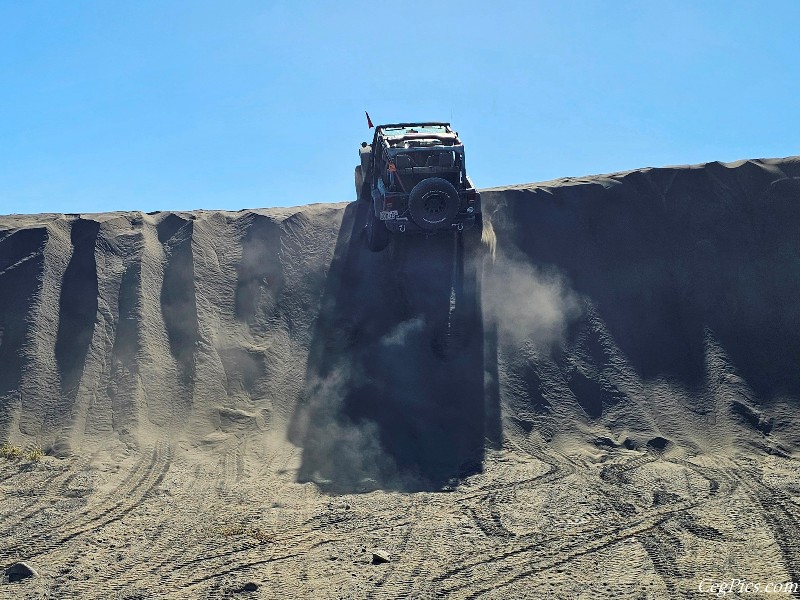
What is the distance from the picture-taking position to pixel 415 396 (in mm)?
17312

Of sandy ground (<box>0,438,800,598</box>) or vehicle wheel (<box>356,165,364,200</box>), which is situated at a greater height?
vehicle wheel (<box>356,165,364,200</box>)

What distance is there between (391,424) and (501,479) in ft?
9.37

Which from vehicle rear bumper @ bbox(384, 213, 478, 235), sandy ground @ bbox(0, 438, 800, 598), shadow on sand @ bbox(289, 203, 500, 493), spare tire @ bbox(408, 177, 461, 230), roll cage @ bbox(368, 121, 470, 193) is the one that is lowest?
sandy ground @ bbox(0, 438, 800, 598)

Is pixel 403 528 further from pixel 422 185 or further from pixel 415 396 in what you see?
pixel 422 185

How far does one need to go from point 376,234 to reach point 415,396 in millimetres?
4998

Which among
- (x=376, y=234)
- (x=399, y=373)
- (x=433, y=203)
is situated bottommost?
(x=399, y=373)

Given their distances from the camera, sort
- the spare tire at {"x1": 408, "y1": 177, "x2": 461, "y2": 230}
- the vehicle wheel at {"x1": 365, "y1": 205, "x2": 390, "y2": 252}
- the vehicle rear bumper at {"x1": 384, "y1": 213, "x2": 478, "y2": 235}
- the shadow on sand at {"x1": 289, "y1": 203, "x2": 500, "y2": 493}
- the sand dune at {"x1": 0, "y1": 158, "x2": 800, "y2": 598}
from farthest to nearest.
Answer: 1. the vehicle wheel at {"x1": 365, "y1": 205, "x2": 390, "y2": 252}
2. the vehicle rear bumper at {"x1": 384, "y1": 213, "x2": 478, "y2": 235}
3. the spare tire at {"x1": 408, "y1": 177, "x2": 461, "y2": 230}
4. the shadow on sand at {"x1": 289, "y1": 203, "x2": 500, "y2": 493}
5. the sand dune at {"x1": 0, "y1": 158, "x2": 800, "y2": 598}

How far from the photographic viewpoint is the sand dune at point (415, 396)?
36.7ft

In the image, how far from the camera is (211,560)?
11.1m

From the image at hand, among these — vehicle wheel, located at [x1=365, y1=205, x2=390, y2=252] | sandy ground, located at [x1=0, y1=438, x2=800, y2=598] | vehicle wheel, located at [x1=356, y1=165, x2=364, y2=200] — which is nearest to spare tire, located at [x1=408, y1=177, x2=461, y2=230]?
vehicle wheel, located at [x1=365, y1=205, x2=390, y2=252]

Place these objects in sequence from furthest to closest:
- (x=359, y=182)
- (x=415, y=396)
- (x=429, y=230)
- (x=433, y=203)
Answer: (x=359, y=182) → (x=429, y=230) → (x=433, y=203) → (x=415, y=396)

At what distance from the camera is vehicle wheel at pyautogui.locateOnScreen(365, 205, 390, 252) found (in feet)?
67.4

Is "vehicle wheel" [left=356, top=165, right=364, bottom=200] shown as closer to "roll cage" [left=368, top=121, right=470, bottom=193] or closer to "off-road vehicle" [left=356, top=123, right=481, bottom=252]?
"off-road vehicle" [left=356, top=123, right=481, bottom=252]

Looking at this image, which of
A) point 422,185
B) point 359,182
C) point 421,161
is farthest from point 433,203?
point 359,182
